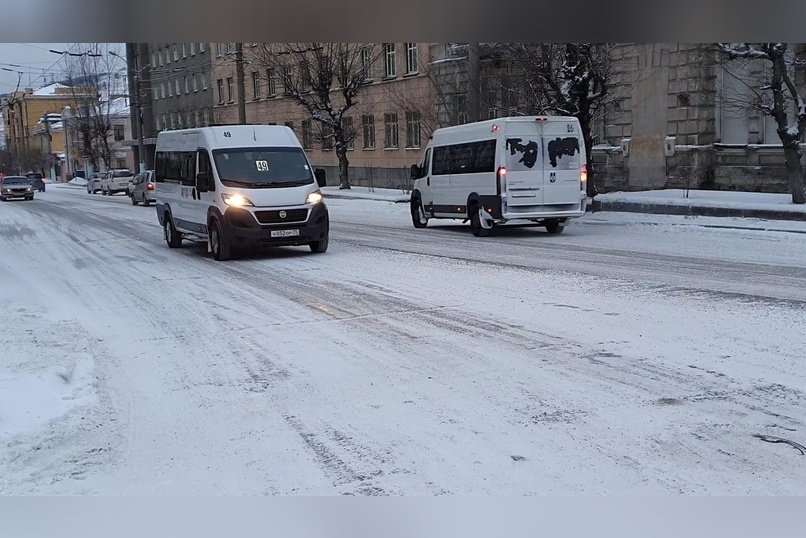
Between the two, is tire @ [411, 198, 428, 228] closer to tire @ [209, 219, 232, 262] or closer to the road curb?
the road curb

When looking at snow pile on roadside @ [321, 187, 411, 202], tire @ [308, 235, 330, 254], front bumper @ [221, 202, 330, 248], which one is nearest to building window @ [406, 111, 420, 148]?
snow pile on roadside @ [321, 187, 411, 202]

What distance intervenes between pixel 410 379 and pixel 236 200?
952 cm

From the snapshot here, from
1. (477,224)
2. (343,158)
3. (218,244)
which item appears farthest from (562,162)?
(343,158)

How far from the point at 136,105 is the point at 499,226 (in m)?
38.1

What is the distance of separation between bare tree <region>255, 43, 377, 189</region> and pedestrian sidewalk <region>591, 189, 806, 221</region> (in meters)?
17.8

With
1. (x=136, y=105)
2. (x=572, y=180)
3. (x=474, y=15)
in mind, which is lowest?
(x=572, y=180)

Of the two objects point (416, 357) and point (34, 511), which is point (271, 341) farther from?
point (34, 511)

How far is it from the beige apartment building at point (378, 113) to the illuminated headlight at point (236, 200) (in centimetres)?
2340

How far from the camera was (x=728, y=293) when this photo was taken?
11.5 m

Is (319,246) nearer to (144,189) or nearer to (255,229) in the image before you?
(255,229)

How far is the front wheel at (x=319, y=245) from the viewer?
1733 centimetres

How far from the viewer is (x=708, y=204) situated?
78.1ft

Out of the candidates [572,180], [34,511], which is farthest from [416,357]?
[572,180]

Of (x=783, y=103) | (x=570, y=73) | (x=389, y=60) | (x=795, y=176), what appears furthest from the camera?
(x=389, y=60)
